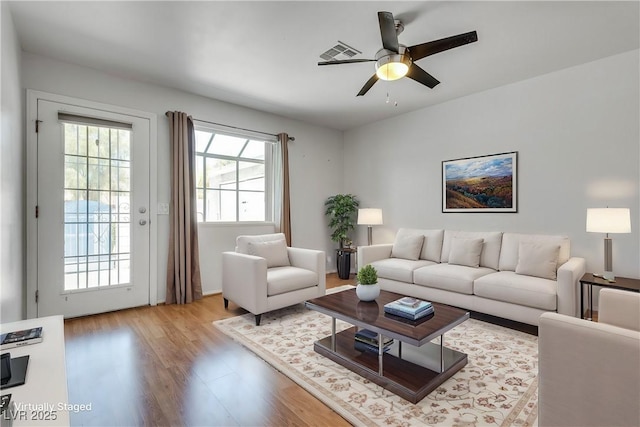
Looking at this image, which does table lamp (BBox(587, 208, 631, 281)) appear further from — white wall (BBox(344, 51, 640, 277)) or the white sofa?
white wall (BBox(344, 51, 640, 277))

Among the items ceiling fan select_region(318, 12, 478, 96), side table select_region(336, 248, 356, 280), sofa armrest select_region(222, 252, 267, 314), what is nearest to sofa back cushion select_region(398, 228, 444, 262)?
side table select_region(336, 248, 356, 280)

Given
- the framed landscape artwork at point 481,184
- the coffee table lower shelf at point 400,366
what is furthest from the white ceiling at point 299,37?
the coffee table lower shelf at point 400,366

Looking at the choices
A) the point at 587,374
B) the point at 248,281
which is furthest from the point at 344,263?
the point at 587,374

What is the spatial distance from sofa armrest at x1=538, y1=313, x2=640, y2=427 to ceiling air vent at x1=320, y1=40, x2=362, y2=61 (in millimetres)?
2626

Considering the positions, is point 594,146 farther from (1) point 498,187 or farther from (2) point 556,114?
(1) point 498,187

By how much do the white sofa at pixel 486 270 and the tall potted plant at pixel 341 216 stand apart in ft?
3.83

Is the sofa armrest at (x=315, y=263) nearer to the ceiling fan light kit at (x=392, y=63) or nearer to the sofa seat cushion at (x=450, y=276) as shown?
the sofa seat cushion at (x=450, y=276)

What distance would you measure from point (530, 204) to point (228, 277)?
11.8 ft

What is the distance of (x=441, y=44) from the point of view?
7.36ft

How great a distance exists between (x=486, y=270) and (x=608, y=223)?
3.75 feet

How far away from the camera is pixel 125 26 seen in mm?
2574

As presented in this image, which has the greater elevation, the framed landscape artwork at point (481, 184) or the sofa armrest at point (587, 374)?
the framed landscape artwork at point (481, 184)

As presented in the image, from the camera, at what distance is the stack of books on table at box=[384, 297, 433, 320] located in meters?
2.08

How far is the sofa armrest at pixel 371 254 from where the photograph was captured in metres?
4.15
